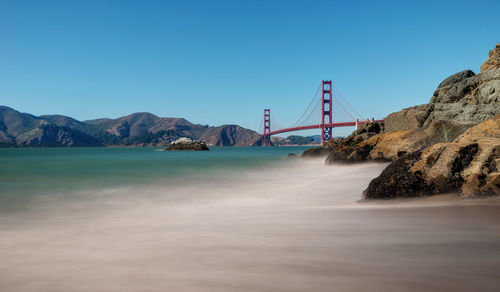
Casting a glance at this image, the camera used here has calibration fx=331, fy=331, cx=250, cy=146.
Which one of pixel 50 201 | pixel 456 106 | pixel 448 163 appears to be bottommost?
pixel 50 201

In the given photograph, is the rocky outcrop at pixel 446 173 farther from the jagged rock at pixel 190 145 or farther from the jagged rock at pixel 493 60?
the jagged rock at pixel 190 145

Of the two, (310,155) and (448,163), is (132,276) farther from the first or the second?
(310,155)

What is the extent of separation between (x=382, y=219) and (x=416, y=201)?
1196 mm

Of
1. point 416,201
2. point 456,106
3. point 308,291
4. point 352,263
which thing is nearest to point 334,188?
point 416,201

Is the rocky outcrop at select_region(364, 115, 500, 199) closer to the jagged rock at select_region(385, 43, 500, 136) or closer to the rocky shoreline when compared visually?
the rocky shoreline

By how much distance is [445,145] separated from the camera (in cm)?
494

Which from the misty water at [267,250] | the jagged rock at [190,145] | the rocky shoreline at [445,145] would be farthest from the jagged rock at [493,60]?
the jagged rock at [190,145]

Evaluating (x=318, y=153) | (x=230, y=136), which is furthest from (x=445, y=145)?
(x=230, y=136)

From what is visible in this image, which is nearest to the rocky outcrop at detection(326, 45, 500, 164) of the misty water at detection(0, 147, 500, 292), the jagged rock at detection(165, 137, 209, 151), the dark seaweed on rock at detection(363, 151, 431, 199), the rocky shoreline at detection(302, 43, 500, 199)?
the rocky shoreline at detection(302, 43, 500, 199)

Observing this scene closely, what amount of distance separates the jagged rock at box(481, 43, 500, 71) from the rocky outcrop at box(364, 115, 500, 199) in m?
10.6

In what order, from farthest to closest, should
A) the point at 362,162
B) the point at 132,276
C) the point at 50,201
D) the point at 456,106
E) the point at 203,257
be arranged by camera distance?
the point at 362,162 → the point at 456,106 → the point at 50,201 → the point at 203,257 → the point at 132,276

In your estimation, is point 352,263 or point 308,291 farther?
point 352,263

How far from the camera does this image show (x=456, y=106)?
1205 centimetres

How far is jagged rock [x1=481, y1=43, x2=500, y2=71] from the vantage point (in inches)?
510
